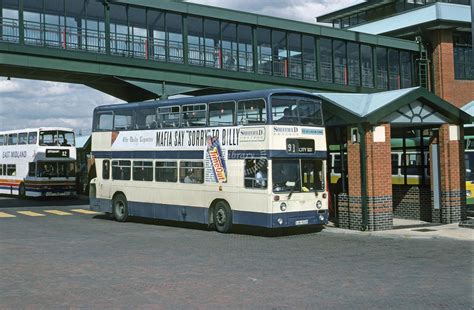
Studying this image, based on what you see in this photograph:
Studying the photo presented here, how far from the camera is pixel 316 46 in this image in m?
30.8

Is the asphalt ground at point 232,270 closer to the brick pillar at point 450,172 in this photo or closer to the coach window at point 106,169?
the brick pillar at point 450,172

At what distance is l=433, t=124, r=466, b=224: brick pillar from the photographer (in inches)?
747

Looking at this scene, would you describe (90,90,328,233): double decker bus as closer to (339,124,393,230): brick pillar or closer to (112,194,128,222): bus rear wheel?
(112,194,128,222): bus rear wheel

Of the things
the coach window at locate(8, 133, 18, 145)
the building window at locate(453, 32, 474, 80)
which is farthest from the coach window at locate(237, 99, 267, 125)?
the building window at locate(453, 32, 474, 80)

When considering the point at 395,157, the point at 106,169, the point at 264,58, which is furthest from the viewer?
the point at 264,58

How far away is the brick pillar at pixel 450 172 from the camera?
1897 centimetres

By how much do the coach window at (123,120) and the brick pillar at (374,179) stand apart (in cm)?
809

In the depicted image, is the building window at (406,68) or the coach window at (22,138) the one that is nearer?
the coach window at (22,138)

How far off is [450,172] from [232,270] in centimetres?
1077

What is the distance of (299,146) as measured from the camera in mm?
16969

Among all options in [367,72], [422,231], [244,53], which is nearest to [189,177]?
[422,231]

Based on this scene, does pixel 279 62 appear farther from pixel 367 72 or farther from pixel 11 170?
pixel 11 170

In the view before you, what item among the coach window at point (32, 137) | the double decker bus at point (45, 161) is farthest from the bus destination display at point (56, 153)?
the coach window at point (32, 137)

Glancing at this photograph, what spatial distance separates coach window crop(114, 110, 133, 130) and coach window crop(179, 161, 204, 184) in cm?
326
